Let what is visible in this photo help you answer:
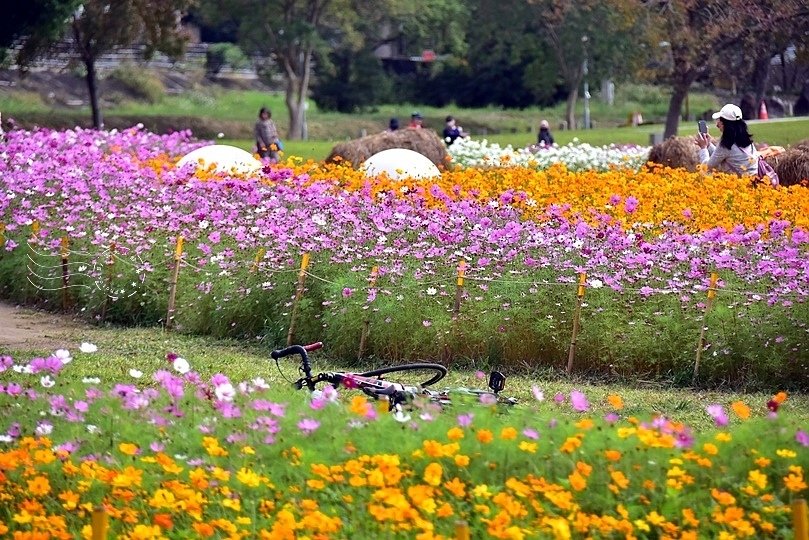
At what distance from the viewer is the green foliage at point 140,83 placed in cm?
4856

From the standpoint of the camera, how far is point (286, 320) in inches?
421

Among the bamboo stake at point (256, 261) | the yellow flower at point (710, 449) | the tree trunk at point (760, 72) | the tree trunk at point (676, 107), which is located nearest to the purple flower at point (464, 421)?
the yellow flower at point (710, 449)

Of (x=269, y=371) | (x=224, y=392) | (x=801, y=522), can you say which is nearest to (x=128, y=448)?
(x=224, y=392)

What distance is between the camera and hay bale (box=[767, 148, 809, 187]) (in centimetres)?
1678

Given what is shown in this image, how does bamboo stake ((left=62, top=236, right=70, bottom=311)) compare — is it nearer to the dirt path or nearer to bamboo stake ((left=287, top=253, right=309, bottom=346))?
the dirt path

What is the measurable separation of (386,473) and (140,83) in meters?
45.4

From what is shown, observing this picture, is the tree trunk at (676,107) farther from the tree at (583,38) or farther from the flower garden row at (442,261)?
the flower garden row at (442,261)

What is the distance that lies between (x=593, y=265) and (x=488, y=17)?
4021 centimetres

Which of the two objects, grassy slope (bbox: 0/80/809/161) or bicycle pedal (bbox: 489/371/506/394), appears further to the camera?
grassy slope (bbox: 0/80/809/161)

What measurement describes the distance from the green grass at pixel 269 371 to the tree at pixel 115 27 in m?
22.7

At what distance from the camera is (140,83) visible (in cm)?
4872

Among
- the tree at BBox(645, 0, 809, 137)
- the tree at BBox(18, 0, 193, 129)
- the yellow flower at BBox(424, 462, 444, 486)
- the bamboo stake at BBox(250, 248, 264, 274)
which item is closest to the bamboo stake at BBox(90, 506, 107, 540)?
the yellow flower at BBox(424, 462, 444, 486)

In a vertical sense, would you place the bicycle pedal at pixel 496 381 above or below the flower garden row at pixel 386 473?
below

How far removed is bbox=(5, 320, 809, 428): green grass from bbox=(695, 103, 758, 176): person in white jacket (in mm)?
4758
